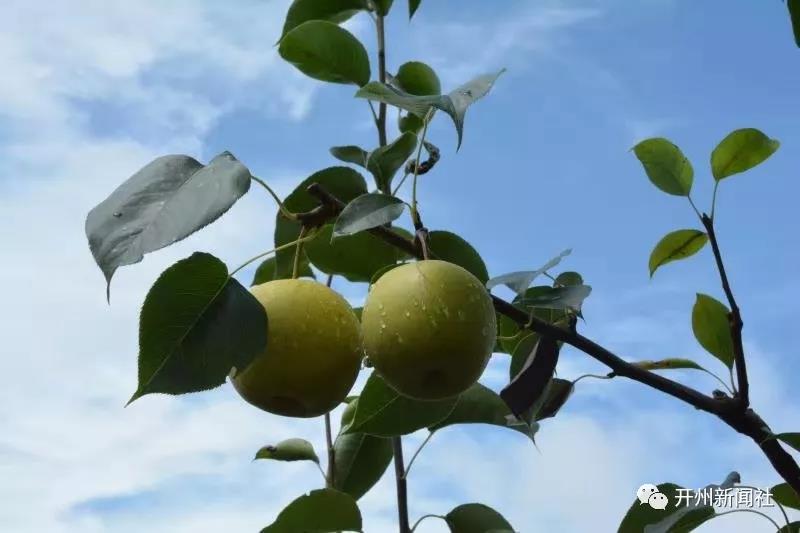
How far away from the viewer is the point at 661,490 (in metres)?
1.24

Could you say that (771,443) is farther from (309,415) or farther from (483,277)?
(309,415)

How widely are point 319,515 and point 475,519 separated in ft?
0.83

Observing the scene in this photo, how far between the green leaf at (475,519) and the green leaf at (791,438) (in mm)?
382

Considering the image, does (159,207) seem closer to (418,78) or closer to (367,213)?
(367,213)

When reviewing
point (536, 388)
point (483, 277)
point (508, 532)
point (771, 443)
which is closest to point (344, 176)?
point (483, 277)

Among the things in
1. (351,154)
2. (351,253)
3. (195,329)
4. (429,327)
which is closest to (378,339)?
(429,327)

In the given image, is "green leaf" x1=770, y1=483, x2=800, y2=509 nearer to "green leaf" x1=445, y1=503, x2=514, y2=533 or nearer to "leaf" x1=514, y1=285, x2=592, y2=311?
"green leaf" x1=445, y1=503, x2=514, y2=533

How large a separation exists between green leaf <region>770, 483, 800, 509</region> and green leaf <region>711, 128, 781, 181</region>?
448 mm

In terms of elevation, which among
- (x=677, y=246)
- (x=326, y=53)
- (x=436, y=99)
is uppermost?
(x=326, y=53)

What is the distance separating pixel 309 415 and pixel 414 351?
6.9 inches

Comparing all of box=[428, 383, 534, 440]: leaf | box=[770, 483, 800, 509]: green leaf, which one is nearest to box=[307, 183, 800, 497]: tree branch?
box=[770, 483, 800, 509]: green leaf

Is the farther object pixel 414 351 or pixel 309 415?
pixel 309 415

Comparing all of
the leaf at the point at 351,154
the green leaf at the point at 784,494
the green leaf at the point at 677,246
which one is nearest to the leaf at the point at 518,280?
the leaf at the point at 351,154

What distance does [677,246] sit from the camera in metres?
1.41
